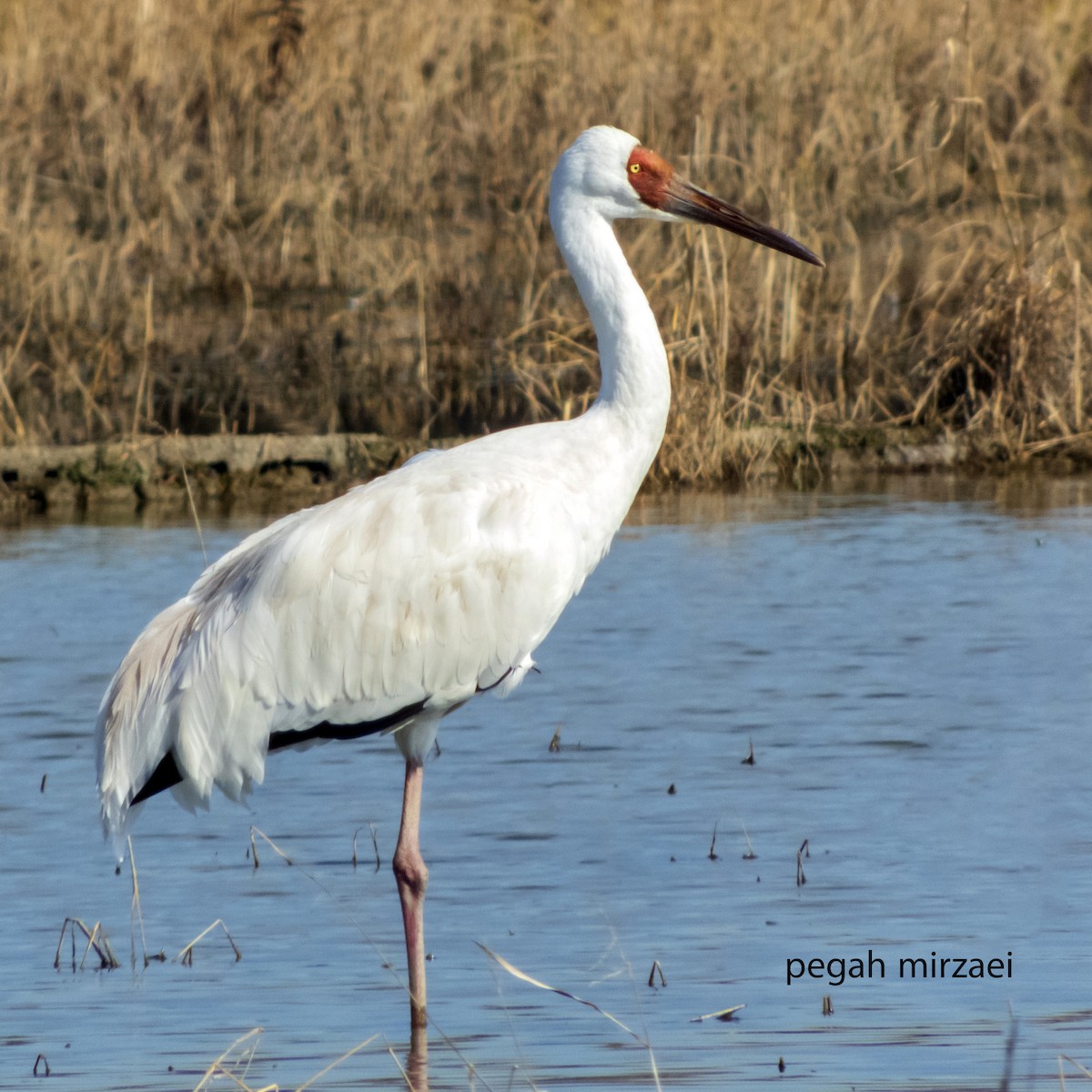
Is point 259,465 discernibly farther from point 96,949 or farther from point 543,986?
point 543,986

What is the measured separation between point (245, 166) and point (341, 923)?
11.6 metres

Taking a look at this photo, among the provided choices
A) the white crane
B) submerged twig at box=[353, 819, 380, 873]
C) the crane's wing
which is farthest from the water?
the crane's wing

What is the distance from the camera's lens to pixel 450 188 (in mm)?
17500

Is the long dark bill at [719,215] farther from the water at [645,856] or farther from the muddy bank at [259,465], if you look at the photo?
the muddy bank at [259,465]

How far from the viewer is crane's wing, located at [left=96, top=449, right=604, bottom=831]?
6113 mm

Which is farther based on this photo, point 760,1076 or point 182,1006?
point 182,1006

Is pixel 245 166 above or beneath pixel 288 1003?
above

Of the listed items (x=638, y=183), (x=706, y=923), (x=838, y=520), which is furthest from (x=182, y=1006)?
(x=838, y=520)

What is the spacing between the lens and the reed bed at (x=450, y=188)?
14.4m

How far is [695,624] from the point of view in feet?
32.1

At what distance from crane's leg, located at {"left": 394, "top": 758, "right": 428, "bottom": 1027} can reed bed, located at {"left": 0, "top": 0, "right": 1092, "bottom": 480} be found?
702cm

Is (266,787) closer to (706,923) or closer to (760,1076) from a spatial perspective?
(706,923)

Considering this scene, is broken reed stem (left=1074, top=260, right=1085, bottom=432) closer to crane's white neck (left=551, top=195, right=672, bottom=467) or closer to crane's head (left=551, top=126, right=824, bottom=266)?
crane's head (left=551, top=126, right=824, bottom=266)

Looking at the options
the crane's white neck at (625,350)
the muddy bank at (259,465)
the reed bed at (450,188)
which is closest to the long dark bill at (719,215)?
the crane's white neck at (625,350)
